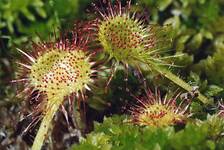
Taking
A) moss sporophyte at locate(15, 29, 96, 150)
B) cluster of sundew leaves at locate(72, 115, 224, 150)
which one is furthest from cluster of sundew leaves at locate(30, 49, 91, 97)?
cluster of sundew leaves at locate(72, 115, 224, 150)

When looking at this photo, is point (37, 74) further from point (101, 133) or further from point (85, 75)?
point (101, 133)

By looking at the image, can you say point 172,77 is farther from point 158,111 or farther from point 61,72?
point 61,72

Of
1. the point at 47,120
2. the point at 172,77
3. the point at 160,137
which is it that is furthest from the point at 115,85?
the point at 160,137

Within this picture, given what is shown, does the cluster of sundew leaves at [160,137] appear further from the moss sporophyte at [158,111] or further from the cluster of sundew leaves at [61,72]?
the cluster of sundew leaves at [61,72]

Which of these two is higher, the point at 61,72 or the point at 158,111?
the point at 61,72

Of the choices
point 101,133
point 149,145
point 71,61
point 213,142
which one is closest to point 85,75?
point 71,61

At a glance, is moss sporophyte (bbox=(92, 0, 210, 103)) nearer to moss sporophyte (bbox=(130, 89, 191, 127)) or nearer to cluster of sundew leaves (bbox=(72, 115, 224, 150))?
moss sporophyte (bbox=(130, 89, 191, 127))

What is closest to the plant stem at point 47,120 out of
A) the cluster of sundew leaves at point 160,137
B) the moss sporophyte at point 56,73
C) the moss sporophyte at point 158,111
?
the moss sporophyte at point 56,73

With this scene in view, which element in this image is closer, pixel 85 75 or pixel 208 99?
pixel 85 75
